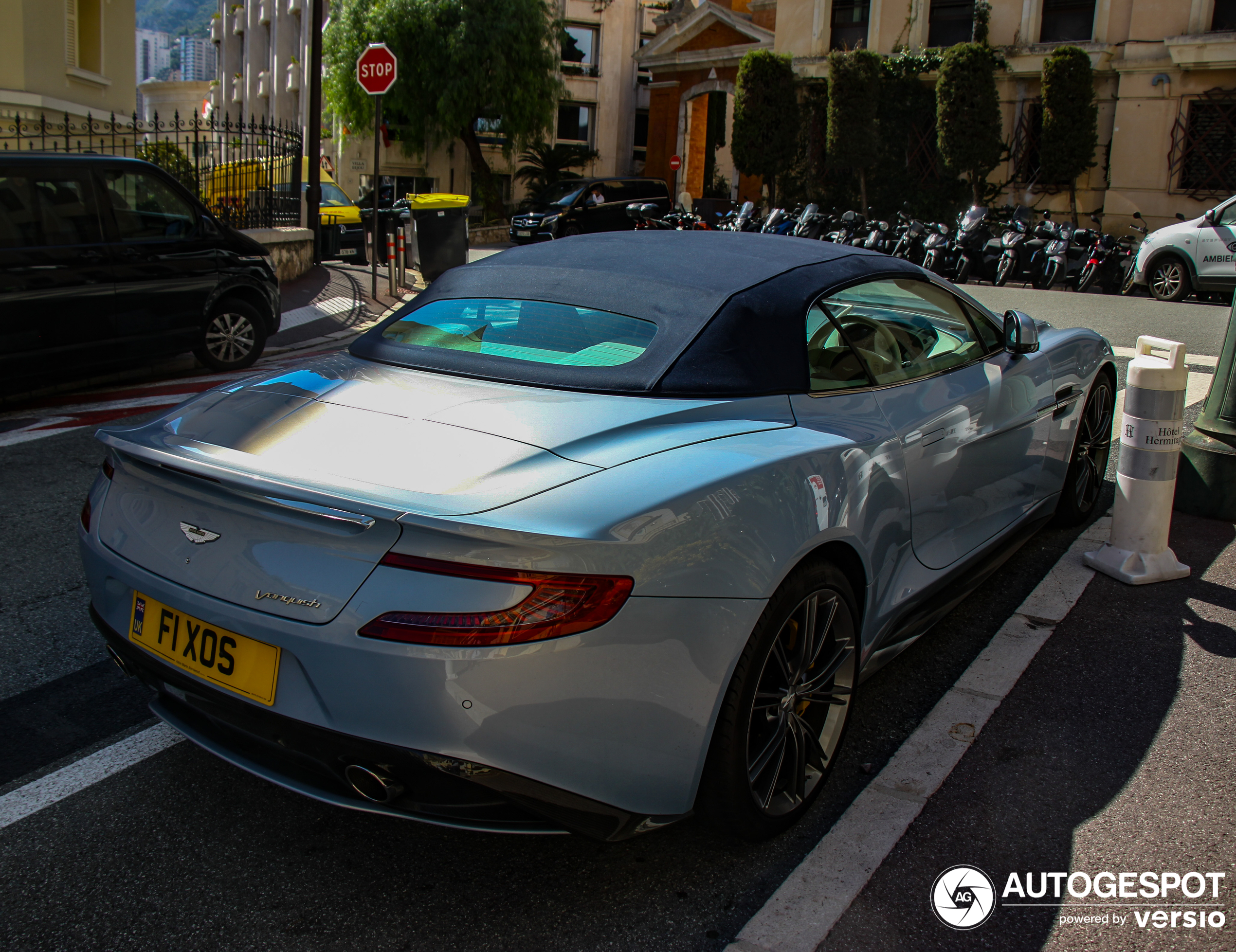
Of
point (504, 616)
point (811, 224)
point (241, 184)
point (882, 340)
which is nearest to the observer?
point (504, 616)

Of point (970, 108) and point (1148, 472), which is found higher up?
point (970, 108)

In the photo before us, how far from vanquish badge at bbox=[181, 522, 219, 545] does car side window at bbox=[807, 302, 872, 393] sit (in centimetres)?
164

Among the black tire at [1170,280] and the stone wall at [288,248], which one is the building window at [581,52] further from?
the black tire at [1170,280]

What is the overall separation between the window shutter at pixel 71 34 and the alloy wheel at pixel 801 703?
19.4m

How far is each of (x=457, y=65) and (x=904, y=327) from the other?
33.1 m

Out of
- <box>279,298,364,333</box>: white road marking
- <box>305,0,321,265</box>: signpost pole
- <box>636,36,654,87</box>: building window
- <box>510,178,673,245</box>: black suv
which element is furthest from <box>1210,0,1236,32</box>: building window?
<box>636,36,654,87</box>: building window

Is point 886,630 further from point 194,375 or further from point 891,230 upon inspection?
point 891,230

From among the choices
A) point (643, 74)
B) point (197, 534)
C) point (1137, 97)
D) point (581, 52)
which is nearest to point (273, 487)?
point (197, 534)

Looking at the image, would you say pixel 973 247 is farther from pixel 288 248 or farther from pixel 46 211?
pixel 46 211

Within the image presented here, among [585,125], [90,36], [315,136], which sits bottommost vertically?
[315,136]

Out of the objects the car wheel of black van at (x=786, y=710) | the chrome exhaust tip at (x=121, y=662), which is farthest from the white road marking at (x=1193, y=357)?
the chrome exhaust tip at (x=121, y=662)

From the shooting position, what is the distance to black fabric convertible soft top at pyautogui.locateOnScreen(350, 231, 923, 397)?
9.39 feet

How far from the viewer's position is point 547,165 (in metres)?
39.2

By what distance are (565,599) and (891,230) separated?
2021 centimetres
